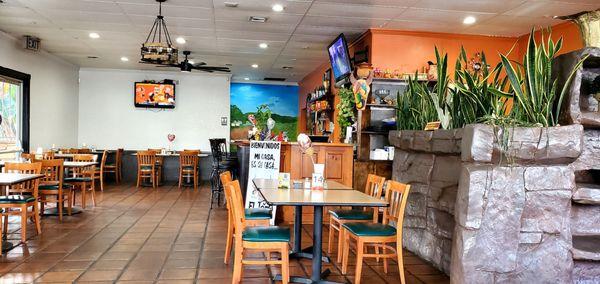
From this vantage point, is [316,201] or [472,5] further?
[472,5]

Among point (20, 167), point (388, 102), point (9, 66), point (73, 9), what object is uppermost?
point (73, 9)

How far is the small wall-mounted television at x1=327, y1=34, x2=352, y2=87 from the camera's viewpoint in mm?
7766

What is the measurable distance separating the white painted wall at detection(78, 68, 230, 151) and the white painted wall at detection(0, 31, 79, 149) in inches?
16.3

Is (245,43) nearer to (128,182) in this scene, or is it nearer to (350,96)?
(350,96)

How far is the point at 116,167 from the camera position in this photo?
11.8 meters

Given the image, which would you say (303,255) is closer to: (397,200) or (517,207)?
(397,200)

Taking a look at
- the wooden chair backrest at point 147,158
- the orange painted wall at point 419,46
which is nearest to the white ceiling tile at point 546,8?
the orange painted wall at point 419,46

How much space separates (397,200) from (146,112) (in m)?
10.5

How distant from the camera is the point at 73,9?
6.88 m

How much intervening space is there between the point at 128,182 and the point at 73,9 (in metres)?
6.07

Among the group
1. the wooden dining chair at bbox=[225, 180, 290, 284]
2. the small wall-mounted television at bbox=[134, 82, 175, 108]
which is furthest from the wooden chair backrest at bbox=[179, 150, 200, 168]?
the wooden dining chair at bbox=[225, 180, 290, 284]

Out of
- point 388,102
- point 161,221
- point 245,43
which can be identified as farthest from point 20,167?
point 388,102

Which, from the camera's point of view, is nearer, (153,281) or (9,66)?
(153,281)

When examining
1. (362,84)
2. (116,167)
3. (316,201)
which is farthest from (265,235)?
(116,167)
